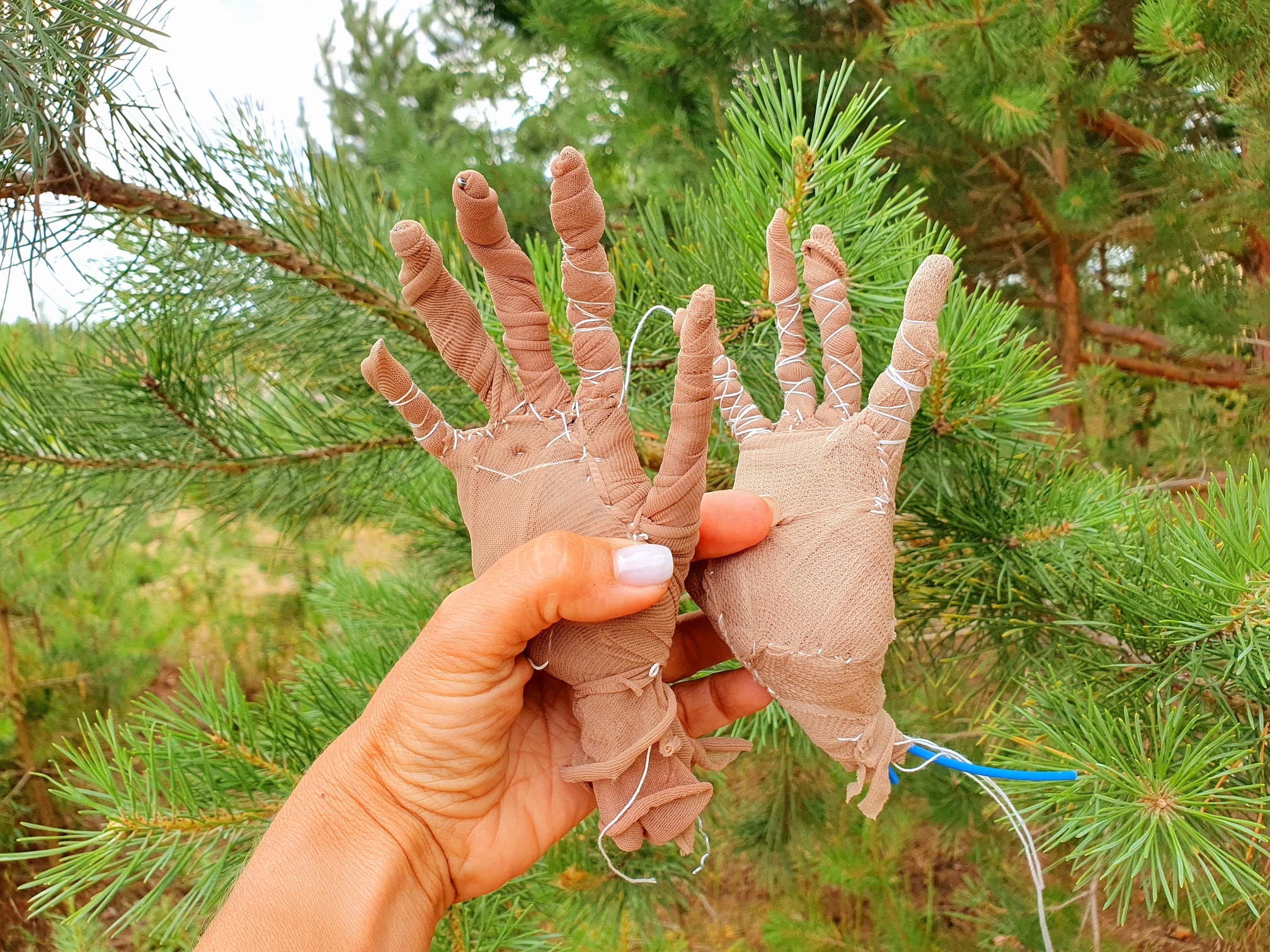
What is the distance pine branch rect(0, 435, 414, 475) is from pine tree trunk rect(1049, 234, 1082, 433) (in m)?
0.96

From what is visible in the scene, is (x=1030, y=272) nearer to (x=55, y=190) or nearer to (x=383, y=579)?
(x=383, y=579)

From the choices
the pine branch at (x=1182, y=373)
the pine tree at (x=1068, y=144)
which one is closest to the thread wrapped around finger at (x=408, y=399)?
the pine tree at (x=1068, y=144)

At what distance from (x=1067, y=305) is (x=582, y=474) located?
106cm

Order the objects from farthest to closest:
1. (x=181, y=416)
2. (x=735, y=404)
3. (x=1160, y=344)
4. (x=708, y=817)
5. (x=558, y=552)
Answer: (x=1160, y=344)
(x=708, y=817)
(x=181, y=416)
(x=735, y=404)
(x=558, y=552)

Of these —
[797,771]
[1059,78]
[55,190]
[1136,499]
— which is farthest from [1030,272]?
[55,190]

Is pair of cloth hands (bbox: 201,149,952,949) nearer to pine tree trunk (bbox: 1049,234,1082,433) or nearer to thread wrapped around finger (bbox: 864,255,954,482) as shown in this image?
thread wrapped around finger (bbox: 864,255,954,482)

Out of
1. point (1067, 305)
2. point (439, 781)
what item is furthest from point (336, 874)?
point (1067, 305)

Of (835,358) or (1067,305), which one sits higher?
(835,358)

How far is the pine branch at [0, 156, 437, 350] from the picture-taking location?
48 cm

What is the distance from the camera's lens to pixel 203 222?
546 millimetres

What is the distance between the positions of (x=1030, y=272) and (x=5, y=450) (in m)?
1.72

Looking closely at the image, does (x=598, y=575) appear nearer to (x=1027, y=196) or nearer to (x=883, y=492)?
(x=883, y=492)

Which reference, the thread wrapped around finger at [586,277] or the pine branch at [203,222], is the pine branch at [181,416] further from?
→ the thread wrapped around finger at [586,277]

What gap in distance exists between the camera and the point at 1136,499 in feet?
1.68
